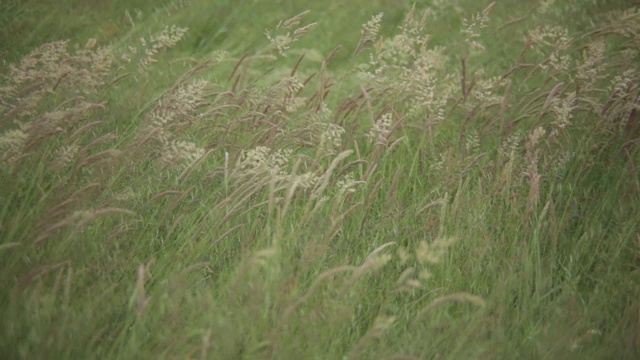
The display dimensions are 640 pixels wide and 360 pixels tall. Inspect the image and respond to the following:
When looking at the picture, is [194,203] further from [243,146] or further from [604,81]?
[604,81]

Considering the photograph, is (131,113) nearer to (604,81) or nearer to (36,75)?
(36,75)

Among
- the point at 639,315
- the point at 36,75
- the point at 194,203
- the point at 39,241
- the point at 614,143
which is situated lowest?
the point at 639,315

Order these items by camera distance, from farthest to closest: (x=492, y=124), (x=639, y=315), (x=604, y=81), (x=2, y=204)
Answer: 1. (x=604, y=81)
2. (x=492, y=124)
3. (x=2, y=204)
4. (x=639, y=315)

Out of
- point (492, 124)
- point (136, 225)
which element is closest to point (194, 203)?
point (136, 225)

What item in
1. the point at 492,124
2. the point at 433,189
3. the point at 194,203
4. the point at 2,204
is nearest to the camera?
the point at 2,204

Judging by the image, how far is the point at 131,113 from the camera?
311 centimetres

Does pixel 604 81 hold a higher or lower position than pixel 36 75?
lower

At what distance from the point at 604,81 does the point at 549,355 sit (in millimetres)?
2100

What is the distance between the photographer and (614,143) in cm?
278

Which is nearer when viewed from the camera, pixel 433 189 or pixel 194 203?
pixel 194 203

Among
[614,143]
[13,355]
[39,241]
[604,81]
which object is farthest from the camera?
[604,81]

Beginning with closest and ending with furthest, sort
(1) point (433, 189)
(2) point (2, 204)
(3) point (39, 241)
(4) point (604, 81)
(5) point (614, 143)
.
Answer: (3) point (39, 241) → (2) point (2, 204) → (1) point (433, 189) → (5) point (614, 143) → (4) point (604, 81)


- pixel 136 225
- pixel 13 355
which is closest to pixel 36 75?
pixel 136 225

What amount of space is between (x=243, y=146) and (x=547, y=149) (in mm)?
1427
